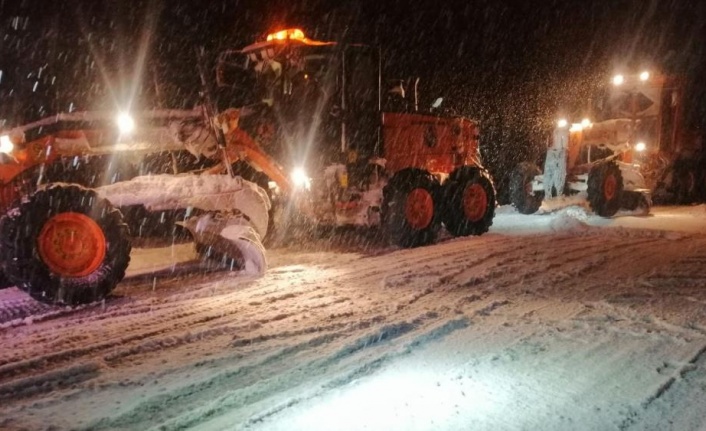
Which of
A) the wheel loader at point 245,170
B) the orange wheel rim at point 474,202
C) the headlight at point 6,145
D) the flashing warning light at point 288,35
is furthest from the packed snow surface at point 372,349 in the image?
the flashing warning light at point 288,35

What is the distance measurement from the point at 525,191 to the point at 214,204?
344 inches

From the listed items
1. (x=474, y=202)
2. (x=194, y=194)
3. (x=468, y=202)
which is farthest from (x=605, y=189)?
(x=194, y=194)

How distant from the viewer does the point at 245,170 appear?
884 cm

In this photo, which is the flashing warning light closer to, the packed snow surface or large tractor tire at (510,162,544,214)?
the packed snow surface

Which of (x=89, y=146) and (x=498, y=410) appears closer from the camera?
(x=498, y=410)

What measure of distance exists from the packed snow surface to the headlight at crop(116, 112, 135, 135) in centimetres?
178

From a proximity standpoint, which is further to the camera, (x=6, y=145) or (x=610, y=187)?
(x=610, y=187)

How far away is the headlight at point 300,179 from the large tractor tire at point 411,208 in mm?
1203

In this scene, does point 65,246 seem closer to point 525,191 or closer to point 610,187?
point 525,191

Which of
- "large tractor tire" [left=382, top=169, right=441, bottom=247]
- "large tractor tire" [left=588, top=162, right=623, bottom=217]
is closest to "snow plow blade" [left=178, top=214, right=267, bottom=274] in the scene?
"large tractor tire" [left=382, top=169, right=441, bottom=247]

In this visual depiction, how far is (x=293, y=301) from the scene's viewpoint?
226 inches

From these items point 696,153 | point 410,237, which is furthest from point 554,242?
point 696,153

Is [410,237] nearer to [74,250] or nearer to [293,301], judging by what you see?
[293,301]

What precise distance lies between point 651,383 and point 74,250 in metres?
5.07
